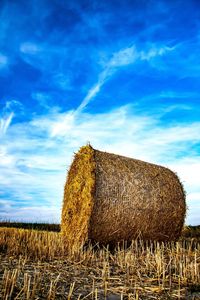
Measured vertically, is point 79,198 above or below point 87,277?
above

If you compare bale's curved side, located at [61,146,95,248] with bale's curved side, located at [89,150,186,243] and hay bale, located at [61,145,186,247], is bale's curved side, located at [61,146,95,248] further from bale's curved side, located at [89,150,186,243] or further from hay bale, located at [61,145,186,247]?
bale's curved side, located at [89,150,186,243]

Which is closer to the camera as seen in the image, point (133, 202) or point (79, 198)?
point (133, 202)

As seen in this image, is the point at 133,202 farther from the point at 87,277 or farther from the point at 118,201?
the point at 87,277

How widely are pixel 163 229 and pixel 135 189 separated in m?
1.34

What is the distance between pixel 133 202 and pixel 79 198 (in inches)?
50.1

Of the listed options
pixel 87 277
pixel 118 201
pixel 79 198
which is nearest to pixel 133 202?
pixel 118 201

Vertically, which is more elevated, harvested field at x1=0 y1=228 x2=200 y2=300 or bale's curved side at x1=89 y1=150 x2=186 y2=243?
bale's curved side at x1=89 y1=150 x2=186 y2=243

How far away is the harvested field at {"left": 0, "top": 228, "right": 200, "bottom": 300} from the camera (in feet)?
14.3

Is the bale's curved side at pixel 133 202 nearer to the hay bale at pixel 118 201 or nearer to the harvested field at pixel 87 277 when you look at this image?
the hay bale at pixel 118 201

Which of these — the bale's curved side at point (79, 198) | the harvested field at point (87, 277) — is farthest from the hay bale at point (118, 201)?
the harvested field at point (87, 277)

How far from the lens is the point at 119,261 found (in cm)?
688

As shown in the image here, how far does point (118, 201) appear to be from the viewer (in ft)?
28.0

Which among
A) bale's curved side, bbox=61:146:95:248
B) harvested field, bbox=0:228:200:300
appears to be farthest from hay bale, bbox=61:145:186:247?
harvested field, bbox=0:228:200:300

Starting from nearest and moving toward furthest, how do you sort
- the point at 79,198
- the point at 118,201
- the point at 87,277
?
the point at 87,277 < the point at 118,201 < the point at 79,198
